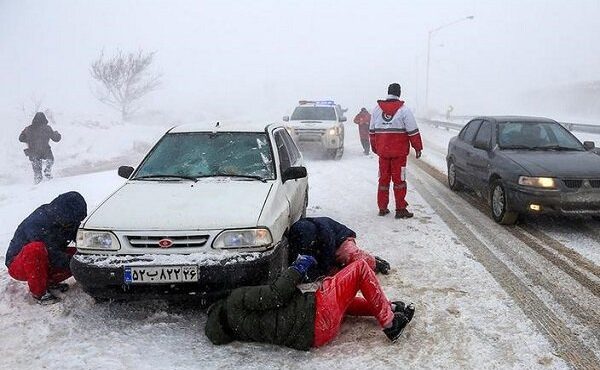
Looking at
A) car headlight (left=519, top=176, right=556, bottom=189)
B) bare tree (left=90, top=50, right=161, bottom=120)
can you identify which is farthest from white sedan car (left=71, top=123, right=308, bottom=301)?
bare tree (left=90, top=50, right=161, bottom=120)

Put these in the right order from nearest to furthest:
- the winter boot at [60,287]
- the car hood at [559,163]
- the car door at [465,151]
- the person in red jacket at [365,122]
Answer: the winter boot at [60,287] → the car hood at [559,163] → the car door at [465,151] → the person in red jacket at [365,122]

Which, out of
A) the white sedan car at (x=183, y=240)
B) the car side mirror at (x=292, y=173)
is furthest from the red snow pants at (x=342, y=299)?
the car side mirror at (x=292, y=173)

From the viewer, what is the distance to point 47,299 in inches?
164

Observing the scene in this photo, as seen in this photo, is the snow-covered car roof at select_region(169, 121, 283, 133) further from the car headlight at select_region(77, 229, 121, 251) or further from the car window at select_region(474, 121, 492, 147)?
the car window at select_region(474, 121, 492, 147)

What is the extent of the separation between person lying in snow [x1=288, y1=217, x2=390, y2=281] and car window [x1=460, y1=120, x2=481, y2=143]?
4.56 metres

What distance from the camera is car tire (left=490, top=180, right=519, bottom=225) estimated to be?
652cm

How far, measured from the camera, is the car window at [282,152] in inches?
202

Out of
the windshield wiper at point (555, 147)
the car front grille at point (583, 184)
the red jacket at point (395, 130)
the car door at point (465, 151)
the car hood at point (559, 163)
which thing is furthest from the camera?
the car door at point (465, 151)

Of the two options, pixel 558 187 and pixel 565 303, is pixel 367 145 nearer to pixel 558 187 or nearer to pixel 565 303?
pixel 558 187

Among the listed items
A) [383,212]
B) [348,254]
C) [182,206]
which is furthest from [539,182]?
[182,206]

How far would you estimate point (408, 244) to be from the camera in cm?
586

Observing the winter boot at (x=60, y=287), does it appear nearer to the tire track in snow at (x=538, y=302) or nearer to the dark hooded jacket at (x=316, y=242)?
the dark hooded jacket at (x=316, y=242)

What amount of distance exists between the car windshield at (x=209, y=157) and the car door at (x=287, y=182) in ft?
0.52

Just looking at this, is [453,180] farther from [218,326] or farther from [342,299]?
[218,326]
